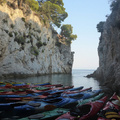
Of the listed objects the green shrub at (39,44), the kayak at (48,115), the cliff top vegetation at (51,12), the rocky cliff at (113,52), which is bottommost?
the kayak at (48,115)

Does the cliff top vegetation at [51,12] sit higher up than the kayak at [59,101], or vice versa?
the cliff top vegetation at [51,12]

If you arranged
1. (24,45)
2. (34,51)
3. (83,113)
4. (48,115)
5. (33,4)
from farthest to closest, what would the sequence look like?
(33,4) < (34,51) < (24,45) < (83,113) < (48,115)

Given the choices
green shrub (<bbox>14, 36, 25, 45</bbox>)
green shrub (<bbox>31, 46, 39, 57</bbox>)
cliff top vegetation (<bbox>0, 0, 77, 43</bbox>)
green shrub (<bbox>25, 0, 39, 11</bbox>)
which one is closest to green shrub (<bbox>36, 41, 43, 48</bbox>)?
green shrub (<bbox>31, 46, 39, 57</bbox>)

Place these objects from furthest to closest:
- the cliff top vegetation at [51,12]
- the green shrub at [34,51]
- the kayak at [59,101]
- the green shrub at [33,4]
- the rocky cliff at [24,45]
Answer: the cliff top vegetation at [51,12] → the green shrub at [33,4] → the green shrub at [34,51] → the rocky cliff at [24,45] → the kayak at [59,101]

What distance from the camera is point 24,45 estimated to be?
30.7 m

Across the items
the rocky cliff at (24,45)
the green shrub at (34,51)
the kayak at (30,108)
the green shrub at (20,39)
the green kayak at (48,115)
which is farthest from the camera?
the green shrub at (34,51)

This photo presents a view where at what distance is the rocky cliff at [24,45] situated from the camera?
25.5 m

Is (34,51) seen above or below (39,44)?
below

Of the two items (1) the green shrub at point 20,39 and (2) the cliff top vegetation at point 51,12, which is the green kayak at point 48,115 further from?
(2) the cliff top vegetation at point 51,12

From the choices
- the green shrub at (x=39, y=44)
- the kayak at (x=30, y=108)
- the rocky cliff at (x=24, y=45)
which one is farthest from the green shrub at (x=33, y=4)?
the kayak at (x=30, y=108)

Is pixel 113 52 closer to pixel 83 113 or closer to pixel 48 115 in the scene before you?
pixel 83 113

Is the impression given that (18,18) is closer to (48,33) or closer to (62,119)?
(48,33)

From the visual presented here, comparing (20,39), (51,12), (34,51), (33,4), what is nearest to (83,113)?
(20,39)

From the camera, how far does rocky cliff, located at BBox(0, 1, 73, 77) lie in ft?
83.8
